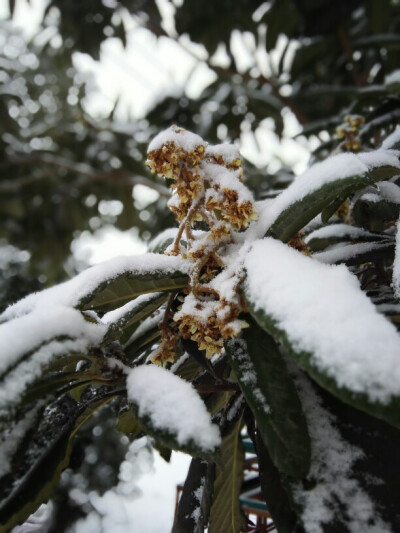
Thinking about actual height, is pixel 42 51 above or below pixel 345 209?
above

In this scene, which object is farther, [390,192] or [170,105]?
[170,105]

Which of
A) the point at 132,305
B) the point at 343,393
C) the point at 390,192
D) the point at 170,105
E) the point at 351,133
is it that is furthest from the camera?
the point at 170,105

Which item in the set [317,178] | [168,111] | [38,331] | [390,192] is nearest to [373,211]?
[390,192]

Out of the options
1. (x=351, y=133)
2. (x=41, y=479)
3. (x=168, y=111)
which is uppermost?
(x=168, y=111)

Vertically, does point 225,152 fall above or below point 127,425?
above

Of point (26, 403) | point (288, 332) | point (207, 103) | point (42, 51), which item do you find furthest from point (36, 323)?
point (42, 51)

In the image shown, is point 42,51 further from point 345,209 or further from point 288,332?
point 288,332

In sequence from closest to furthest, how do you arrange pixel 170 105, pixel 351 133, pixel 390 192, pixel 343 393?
pixel 343 393, pixel 390 192, pixel 351 133, pixel 170 105

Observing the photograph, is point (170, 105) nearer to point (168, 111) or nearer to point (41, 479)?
point (168, 111)
